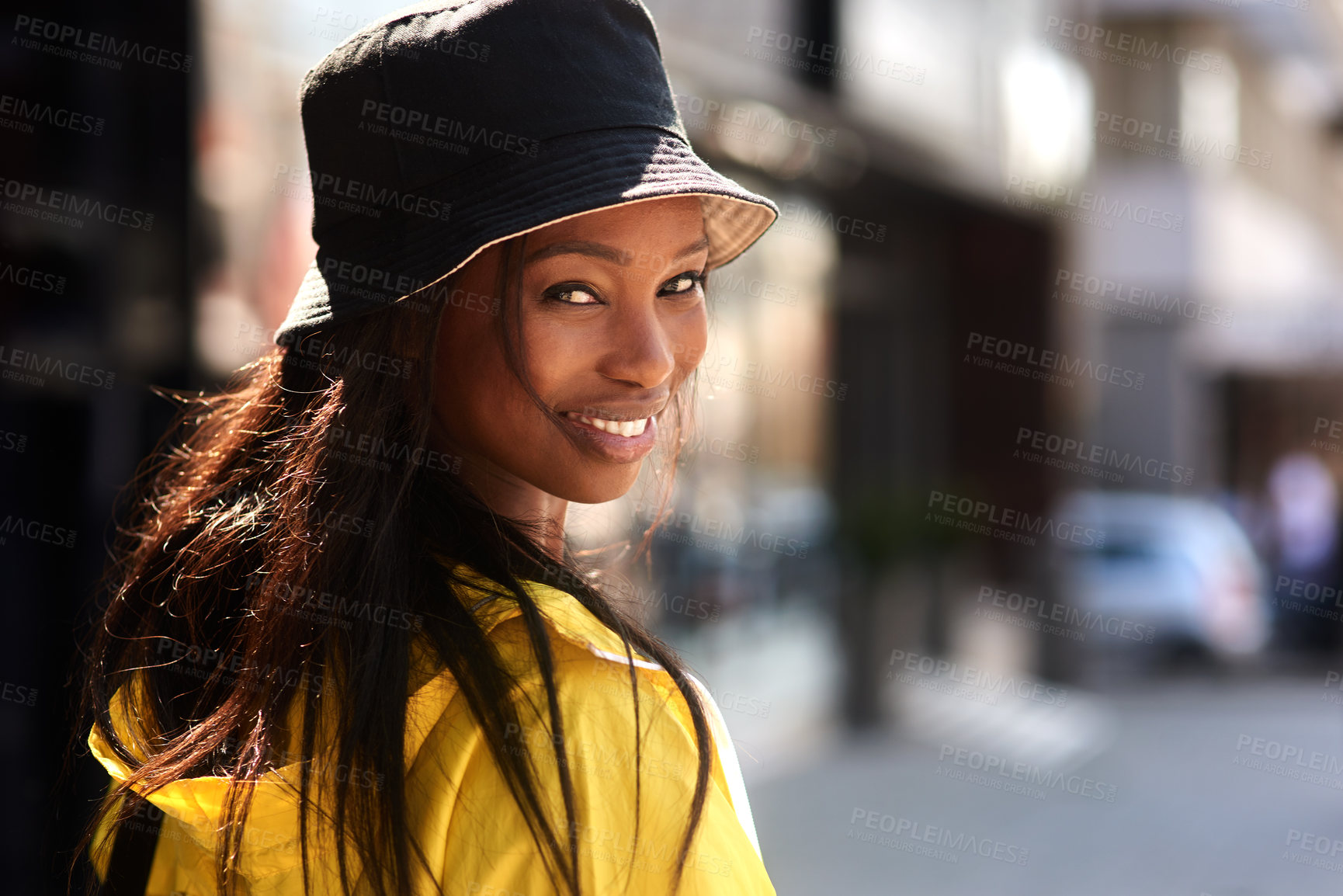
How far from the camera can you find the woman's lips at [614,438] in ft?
4.81

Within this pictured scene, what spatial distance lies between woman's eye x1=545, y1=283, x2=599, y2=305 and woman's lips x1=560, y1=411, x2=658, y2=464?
14 centimetres

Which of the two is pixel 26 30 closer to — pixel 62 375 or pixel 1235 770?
pixel 62 375

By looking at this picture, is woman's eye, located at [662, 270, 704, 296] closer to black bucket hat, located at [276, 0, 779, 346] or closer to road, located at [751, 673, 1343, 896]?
black bucket hat, located at [276, 0, 779, 346]

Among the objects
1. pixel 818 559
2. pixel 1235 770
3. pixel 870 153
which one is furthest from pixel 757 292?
pixel 1235 770

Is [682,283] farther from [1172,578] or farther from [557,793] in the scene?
[1172,578]

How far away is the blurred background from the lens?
3.11 m

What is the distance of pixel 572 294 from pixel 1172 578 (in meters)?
10.7

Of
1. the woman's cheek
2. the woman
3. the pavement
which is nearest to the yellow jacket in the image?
the woman

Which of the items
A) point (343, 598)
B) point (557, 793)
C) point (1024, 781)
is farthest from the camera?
point (1024, 781)

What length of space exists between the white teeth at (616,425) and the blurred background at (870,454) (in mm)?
705

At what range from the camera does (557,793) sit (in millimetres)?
1064

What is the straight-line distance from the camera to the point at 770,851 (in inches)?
229

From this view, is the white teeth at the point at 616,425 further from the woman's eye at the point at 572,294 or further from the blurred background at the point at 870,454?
the blurred background at the point at 870,454

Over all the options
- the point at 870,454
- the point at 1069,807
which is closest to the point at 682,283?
the point at 1069,807
